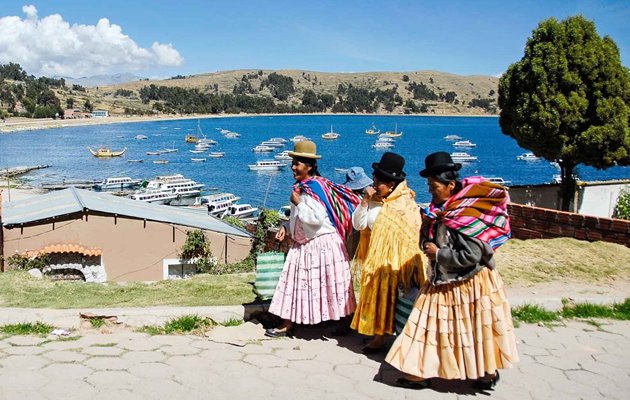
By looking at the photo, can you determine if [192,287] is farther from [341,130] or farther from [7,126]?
[341,130]

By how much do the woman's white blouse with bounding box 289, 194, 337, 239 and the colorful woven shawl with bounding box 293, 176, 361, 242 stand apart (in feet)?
0.16

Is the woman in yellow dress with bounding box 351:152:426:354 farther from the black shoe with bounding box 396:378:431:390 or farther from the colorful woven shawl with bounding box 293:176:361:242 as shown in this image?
the black shoe with bounding box 396:378:431:390

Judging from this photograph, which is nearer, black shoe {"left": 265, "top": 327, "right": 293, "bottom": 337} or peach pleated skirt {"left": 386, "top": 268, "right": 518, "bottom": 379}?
peach pleated skirt {"left": 386, "top": 268, "right": 518, "bottom": 379}

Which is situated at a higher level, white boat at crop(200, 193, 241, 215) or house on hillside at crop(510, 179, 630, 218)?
house on hillside at crop(510, 179, 630, 218)

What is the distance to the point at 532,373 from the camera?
14.5 feet

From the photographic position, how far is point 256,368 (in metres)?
4.40

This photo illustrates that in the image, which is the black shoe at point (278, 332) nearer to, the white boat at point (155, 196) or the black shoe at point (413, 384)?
the black shoe at point (413, 384)

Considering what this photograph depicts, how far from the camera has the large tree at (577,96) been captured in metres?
14.0

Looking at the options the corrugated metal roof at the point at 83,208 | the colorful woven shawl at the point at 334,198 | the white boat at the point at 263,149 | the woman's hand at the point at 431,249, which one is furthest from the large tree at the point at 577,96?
the white boat at the point at 263,149

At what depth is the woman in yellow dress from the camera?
4574 mm

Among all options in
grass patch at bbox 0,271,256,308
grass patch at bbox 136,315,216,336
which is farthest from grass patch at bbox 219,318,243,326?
grass patch at bbox 0,271,256,308

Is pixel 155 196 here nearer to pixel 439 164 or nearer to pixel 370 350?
pixel 370 350

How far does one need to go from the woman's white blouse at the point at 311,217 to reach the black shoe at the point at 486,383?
167cm

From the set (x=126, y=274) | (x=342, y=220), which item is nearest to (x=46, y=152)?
(x=126, y=274)
